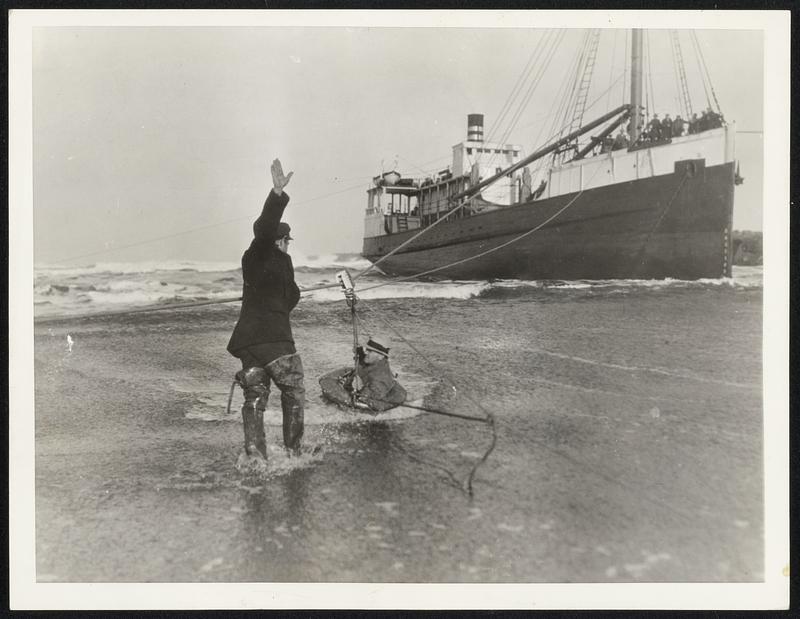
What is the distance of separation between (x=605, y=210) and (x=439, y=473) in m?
10.0

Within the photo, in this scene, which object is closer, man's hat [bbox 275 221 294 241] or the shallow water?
the shallow water

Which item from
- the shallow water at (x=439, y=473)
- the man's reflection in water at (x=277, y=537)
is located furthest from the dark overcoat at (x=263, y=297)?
the man's reflection in water at (x=277, y=537)

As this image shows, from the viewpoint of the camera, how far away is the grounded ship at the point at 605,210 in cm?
1124

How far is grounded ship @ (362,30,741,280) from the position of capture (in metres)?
11.2

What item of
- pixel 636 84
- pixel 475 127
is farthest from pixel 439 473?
pixel 636 84

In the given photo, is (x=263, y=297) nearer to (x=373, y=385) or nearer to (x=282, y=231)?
(x=282, y=231)

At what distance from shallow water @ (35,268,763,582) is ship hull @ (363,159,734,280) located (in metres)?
4.43

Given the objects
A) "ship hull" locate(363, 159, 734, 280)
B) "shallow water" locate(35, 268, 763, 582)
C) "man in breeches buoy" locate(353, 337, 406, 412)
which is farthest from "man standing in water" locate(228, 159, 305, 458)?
"ship hull" locate(363, 159, 734, 280)

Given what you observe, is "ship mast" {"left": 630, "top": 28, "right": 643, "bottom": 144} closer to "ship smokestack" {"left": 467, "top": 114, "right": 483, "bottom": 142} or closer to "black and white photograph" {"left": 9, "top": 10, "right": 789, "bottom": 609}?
"black and white photograph" {"left": 9, "top": 10, "right": 789, "bottom": 609}

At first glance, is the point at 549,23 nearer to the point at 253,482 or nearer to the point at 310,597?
the point at 253,482

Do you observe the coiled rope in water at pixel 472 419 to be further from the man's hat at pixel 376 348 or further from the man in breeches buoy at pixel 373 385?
the man's hat at pixel 376 348

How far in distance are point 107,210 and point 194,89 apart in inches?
62.9

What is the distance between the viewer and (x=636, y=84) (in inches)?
361

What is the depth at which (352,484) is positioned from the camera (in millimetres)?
4176
